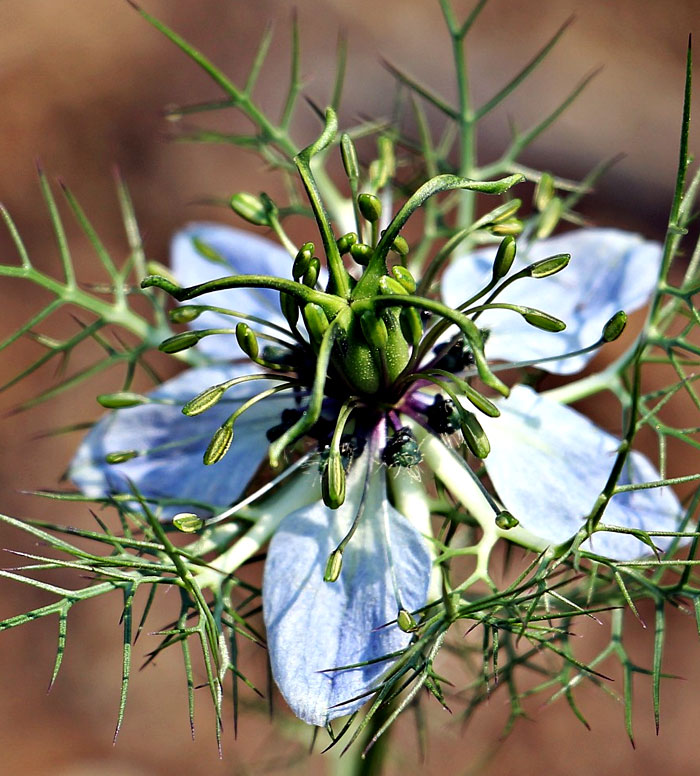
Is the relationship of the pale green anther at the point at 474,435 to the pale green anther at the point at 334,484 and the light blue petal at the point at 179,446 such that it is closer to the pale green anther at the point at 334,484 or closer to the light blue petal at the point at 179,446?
the pale green anther at the point at 334,484

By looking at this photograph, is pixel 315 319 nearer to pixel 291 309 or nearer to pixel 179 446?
pixel 291 309

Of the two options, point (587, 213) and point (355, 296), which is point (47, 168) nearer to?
point (587, 213)

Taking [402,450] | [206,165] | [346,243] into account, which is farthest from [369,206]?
[206,165]

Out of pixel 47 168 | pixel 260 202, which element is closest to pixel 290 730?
pixel 260 202

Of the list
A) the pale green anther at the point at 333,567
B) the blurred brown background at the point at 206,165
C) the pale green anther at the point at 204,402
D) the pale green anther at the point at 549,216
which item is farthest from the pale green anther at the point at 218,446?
the blurred brown background at the point at 206,165

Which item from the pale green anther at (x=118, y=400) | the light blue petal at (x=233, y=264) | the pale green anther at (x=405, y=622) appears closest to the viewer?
the pale green anther at (x=405, y=622)
